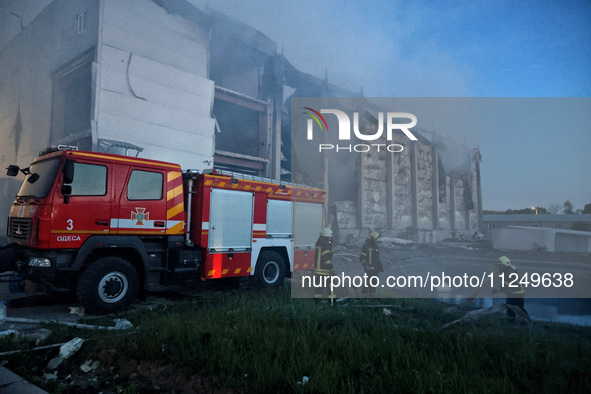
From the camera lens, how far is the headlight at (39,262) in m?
4.91

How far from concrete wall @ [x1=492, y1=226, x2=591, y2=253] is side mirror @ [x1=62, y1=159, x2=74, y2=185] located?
18207 mm

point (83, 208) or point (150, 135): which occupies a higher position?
point (150, 135)

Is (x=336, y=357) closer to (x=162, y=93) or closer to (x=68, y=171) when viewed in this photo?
(x=68, y=171)

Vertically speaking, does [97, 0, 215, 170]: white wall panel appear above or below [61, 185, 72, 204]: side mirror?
above

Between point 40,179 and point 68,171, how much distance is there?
29.8 inches

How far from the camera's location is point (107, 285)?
17.5 feet

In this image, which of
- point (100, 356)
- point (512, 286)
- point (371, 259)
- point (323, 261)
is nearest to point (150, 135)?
point (323, 261)

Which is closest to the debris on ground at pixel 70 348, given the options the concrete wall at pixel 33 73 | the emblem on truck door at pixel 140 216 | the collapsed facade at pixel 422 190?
the emblem on truck door at pixel 140 216

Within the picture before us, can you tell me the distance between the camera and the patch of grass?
2602 mm

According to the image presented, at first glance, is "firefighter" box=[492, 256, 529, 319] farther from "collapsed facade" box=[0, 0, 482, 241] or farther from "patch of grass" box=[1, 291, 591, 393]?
"collapsed facade" box=[0, 0, 482, 241]

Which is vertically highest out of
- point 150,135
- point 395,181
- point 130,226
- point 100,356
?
point 150,135

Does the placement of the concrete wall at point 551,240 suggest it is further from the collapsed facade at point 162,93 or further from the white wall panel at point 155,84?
the white wall panel at point 155,84

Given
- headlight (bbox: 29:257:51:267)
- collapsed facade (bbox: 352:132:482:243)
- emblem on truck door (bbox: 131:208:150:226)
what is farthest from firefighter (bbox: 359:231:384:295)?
collapsed facade (bbox: 352:132:482:243)

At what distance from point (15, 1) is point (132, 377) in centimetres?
1811
